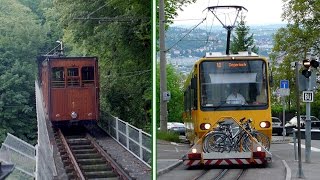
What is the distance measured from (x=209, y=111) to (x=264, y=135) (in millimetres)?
280

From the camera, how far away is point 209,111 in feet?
7.39

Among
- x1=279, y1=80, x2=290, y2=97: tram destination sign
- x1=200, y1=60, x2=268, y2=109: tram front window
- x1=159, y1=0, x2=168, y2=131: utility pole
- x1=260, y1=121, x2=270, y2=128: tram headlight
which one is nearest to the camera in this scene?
x1=159, y1=0, x2=168, y2=131: utility pole

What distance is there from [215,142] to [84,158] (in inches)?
37.4

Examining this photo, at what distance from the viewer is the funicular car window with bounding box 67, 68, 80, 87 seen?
1189 mm

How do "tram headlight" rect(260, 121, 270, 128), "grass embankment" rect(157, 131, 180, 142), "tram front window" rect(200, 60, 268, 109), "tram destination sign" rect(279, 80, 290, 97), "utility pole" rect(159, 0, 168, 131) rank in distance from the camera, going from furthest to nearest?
"tram front window" rect(200, 60, 268, 109)
"tram headlight" rect(260, 121, 270, 128)
"tram destination sign" rect(279, 80, 290, 97)
"grass embankment" rect(157, 131, 180, 142)
"utility pole" rect(159, 0, 168, 131)

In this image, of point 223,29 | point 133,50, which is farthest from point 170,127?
point 133,50

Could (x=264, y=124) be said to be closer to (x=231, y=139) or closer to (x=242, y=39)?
(x=231, y=139)

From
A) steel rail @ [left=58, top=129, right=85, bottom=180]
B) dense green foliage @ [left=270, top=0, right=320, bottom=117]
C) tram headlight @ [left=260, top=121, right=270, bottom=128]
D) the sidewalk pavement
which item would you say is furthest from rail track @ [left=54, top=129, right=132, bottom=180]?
tram headlight @ [left=260, top=121, right=270, bottom=128]

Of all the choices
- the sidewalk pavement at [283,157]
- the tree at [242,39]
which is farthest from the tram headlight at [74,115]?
the tree at [242,39]

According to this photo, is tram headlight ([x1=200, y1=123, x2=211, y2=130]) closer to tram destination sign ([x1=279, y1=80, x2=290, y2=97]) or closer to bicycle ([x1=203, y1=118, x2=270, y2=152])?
bicycle ([x1=203, y1=118, x2=270, y2=152])

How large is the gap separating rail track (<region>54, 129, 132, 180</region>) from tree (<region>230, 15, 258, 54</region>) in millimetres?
769

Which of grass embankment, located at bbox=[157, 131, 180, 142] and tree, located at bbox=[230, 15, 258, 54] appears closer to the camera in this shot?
grass embankment, located at bbox=[157, 131, 180, 142]

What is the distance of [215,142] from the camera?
2.06 metres

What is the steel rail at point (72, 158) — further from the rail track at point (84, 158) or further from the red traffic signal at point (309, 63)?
the red traffic signal at point (309, 63)
